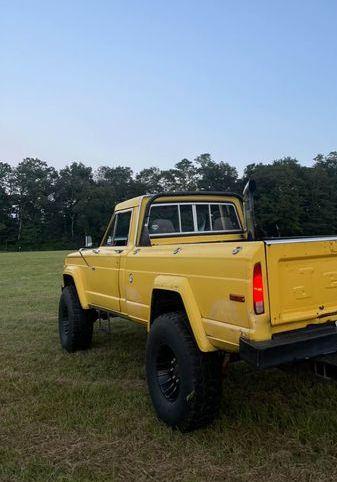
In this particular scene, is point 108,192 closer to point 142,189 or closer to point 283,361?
point 142,189

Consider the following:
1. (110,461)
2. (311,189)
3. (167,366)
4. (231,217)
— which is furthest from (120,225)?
(311,189)

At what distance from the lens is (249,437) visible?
351 centimetres

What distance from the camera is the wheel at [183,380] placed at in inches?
137

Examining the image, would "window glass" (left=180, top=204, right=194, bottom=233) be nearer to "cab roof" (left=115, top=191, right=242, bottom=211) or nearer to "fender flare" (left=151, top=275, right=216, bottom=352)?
"cab roof" (left=115, top=191, right=242, bottom=211)

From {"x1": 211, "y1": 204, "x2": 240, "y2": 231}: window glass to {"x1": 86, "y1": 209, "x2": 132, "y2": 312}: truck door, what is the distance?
1.04 meters

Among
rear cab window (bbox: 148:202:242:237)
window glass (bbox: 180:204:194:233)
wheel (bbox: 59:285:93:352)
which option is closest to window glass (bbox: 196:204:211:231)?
rear cab window (bbox: 148:202:242:237)

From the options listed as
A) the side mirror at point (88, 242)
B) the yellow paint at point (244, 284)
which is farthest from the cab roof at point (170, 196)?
the yellow paint at point (244, 284)

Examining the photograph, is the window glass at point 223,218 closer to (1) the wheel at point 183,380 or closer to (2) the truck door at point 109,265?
(2) the truck door at point 109,265

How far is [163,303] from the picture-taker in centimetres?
413

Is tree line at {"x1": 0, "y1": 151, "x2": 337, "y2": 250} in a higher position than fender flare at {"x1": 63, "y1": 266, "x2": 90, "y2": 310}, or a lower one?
higher

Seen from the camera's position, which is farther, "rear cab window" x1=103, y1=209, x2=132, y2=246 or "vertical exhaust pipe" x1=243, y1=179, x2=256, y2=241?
"rear cab window" x1=103, y1=209, x2=132, y2=246

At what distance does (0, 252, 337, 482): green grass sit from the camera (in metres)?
3.12

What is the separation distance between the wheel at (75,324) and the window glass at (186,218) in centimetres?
187

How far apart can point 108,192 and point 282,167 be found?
33149 millimetres
